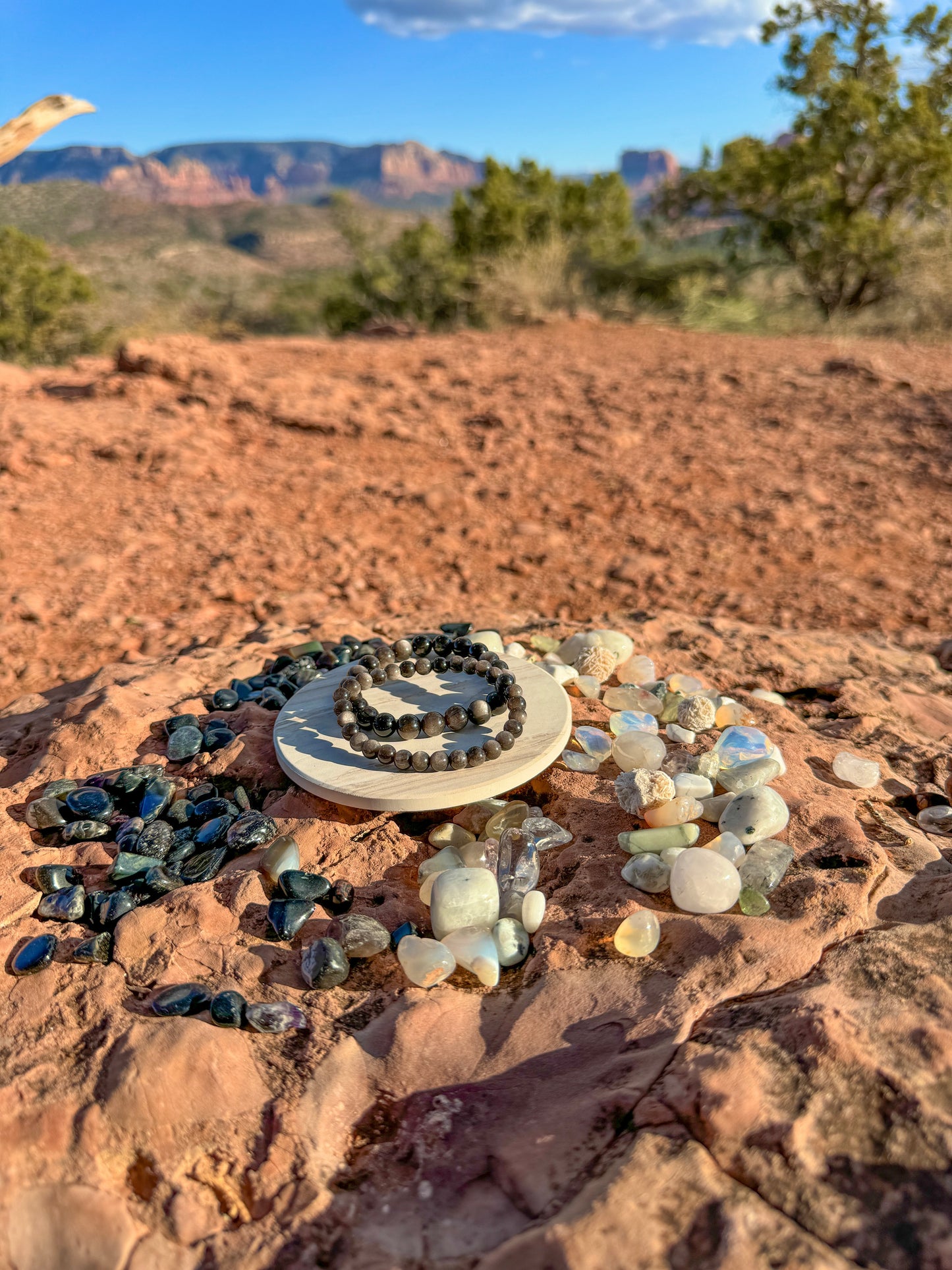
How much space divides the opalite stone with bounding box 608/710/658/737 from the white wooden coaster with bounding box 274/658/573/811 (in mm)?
145

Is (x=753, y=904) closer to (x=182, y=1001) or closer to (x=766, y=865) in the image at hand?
(x=766, y=865)

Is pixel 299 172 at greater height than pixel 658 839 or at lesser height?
greater

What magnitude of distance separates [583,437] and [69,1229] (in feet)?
14.6

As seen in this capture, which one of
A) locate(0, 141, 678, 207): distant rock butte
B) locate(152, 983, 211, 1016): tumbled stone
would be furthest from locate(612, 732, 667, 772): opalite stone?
locate(0, 141, 678, 207): distant rock butte

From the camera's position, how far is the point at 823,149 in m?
9.30

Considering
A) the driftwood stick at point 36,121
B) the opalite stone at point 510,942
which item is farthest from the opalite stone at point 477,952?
the driftwood stick at point 36,121

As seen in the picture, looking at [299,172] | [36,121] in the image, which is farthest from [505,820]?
[299,172]

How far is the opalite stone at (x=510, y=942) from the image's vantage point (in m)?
1.59

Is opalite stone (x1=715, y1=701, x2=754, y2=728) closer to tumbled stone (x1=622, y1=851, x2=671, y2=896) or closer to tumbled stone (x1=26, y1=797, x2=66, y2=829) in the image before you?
tumbled stone (x1=622, y1=851, x2=671, y2=896)

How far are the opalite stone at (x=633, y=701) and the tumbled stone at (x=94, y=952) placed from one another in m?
1.45

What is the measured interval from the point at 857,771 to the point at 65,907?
76.0 inches

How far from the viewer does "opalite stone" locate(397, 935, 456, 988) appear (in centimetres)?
152

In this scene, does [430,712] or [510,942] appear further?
[430,712]

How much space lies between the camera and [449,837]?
1903mm
